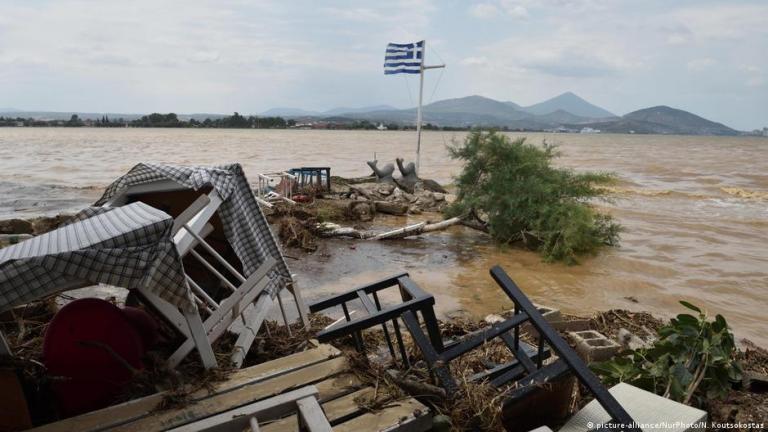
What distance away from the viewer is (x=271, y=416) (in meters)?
2.92

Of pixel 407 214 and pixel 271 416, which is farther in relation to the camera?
pixel 407 214

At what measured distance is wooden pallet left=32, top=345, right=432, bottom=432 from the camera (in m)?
3.01

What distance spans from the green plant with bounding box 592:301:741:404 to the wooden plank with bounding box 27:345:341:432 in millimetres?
2461

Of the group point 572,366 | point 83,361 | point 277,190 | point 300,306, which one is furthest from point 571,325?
point 277,190

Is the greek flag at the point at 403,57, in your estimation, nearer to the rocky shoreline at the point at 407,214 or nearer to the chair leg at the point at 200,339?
the rocky shoreline at the point at 407,214

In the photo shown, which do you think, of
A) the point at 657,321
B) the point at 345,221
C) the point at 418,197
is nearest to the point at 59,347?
the point at 657,321

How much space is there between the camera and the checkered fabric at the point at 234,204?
15.3 ft

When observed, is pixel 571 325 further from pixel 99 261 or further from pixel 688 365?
pixel 99 261

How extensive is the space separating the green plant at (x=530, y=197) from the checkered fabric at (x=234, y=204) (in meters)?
7.84

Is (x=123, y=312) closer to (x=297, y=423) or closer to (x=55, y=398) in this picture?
(x=55, y=398)

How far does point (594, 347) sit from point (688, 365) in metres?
1.19

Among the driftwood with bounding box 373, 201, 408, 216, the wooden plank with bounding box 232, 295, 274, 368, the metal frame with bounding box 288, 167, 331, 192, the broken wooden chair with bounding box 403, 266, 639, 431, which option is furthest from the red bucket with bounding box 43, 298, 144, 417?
the metal frame with bounding box 288, 167, 331, 192

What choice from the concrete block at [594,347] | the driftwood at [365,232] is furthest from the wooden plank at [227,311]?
the driftwood at [365,232]

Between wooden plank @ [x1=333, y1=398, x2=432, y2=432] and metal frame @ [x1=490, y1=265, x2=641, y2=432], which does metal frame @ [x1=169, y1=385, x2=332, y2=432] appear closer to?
wooden plank @ [x1=333, y1=398, x2=432, y2=432]
